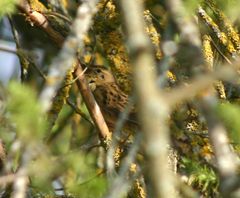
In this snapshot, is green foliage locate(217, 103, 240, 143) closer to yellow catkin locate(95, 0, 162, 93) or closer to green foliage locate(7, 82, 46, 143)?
green foliage locate(7, 82, 46, 143)

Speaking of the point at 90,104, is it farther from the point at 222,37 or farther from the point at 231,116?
the point at 231,116

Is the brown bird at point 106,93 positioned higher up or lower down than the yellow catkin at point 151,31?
lower down

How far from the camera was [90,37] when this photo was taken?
228 inches

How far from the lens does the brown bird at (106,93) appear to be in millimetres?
5931

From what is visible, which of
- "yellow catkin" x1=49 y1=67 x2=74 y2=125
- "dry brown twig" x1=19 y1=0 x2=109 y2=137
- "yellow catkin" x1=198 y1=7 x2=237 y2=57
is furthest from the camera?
"yellow catkin" x1=49 y1=67 x2=74 y2=125

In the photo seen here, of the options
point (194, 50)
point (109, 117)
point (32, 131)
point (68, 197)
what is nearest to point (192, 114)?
point (68, 197)

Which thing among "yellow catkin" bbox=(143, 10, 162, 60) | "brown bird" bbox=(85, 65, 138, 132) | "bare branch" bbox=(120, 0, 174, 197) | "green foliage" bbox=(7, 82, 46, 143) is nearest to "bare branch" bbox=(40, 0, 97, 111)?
"green foliage" bbox=(7, 82, 46, 143)

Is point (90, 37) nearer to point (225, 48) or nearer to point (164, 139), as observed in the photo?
point (225, 48)

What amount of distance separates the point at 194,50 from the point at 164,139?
25.0 inches

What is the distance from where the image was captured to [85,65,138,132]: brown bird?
5931mm

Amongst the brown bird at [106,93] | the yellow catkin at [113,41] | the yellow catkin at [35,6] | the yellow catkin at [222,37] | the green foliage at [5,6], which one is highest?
the green foliage at [5,6]

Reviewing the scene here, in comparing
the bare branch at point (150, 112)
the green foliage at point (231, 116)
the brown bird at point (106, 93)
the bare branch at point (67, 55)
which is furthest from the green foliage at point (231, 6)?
the brown bird at point (106, 93)

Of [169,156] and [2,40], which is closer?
[169,156]

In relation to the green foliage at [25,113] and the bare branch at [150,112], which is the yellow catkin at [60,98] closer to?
the green foliage at [25,113]
